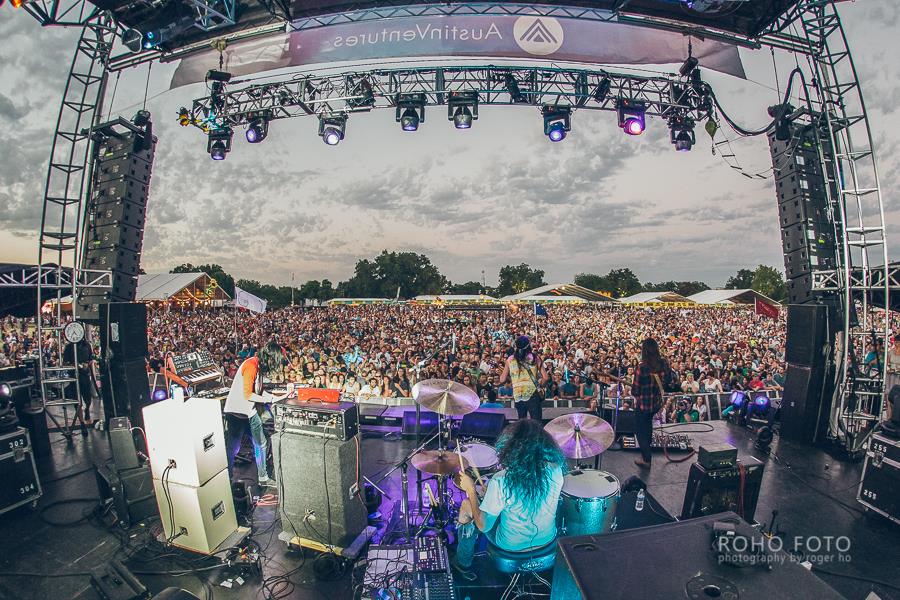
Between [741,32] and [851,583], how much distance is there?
7171mm

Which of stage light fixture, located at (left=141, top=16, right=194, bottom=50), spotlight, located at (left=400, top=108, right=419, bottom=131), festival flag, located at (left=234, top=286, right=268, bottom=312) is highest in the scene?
stage light fixture, located at (left=141, top=16, right=194, bottom=50)

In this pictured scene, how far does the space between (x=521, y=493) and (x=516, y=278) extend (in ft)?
237

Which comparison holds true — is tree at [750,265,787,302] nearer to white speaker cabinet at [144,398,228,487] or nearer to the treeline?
Result: the treeline

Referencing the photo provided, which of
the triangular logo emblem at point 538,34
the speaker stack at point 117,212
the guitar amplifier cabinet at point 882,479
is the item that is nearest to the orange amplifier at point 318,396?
the speaker stack at point 117,212

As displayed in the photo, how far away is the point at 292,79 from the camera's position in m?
6.94

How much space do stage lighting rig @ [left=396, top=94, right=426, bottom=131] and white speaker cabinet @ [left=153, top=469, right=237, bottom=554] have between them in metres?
5.68

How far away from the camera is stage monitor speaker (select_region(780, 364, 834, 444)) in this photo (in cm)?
565

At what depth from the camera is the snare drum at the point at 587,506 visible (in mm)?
3031

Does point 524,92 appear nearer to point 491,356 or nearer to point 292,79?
point 292,79

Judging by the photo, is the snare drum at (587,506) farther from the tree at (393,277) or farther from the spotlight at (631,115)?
the tree at (393,277)

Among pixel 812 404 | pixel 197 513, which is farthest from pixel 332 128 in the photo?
pixel 812 404

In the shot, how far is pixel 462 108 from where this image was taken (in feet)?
21.9

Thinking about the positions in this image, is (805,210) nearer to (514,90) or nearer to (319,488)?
(514,90)

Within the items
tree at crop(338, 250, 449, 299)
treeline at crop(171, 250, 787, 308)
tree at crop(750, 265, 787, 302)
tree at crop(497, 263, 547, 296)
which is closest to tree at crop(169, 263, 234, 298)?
treeline at crop(171, 250, 787, 308)
